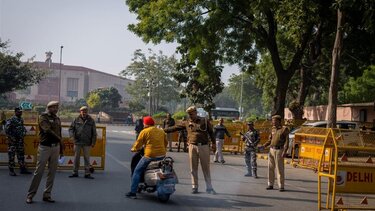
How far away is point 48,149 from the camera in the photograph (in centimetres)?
966

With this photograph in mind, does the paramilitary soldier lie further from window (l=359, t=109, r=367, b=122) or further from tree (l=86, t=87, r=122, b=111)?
tree (l=86, t=87, r=122, b=111)

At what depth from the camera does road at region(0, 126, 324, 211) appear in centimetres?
937

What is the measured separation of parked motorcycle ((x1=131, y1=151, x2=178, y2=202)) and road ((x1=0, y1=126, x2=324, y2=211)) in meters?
0.19

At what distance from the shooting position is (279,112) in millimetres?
28750

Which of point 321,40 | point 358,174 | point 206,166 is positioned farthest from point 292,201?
point 321,40

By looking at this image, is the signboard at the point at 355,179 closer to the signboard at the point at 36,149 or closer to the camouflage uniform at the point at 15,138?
the signboard at the point at 36,149

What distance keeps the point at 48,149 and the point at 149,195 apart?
2.19 meters

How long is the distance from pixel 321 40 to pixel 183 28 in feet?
26.7

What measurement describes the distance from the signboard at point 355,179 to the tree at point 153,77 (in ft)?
251

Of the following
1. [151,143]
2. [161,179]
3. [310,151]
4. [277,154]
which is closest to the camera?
[161,179]

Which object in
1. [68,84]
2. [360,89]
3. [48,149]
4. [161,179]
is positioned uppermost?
[68,84]

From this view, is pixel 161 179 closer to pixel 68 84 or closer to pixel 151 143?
pixel 151 143

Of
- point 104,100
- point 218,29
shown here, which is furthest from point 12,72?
point 104,100

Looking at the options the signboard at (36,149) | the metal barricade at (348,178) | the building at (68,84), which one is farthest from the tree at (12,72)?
the building at (68,84)
